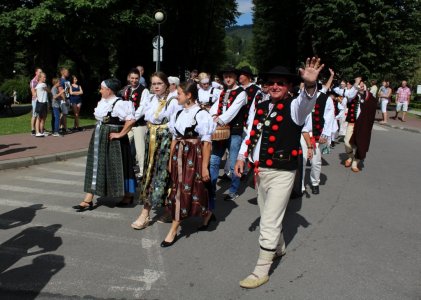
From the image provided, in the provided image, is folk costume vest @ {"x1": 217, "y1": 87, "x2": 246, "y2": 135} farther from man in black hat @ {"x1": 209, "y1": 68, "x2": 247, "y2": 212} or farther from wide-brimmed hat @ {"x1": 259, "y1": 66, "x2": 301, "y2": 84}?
wide-brimmed hat @ {"x1": 259, "y1": 66, "x2": 301, "y2": 84}

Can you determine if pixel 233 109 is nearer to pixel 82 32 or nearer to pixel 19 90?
pixel 82 32

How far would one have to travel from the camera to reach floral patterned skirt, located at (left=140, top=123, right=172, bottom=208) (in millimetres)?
5195

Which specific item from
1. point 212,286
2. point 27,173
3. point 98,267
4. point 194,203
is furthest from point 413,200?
point 27,173

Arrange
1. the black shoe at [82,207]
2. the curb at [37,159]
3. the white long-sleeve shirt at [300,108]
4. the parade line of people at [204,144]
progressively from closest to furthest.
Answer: the white long-sleeve shirt at [300,108], the parade line of people at [204,144], the black shoe at [82,207], the curb at [37,159]

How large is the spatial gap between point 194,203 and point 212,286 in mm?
1214

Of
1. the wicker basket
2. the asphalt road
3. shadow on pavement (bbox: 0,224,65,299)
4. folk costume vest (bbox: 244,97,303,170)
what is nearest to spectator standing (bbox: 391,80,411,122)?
the asphalt road

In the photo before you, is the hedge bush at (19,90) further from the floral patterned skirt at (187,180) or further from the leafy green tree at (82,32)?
the floral patterned skirt at (187,180)

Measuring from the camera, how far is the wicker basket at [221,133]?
642cm

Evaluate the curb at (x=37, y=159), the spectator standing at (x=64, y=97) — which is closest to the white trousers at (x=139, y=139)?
the curb at (x=37, y=159)

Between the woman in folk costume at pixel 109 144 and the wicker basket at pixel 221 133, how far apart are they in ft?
4.15

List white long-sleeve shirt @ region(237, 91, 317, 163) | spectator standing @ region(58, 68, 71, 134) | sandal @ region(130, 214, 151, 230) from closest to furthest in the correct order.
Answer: white long-sleeve shirt @ region(237, 91, 317, 163) < sandal @ region(130, 214, 151, 230) < spectator standing @ region(58, 68, 71, 134)

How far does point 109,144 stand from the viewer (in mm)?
5852

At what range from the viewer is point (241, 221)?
5816 mm

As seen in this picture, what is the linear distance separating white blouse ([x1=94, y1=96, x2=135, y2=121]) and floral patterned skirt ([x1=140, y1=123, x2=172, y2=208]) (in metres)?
0.42
